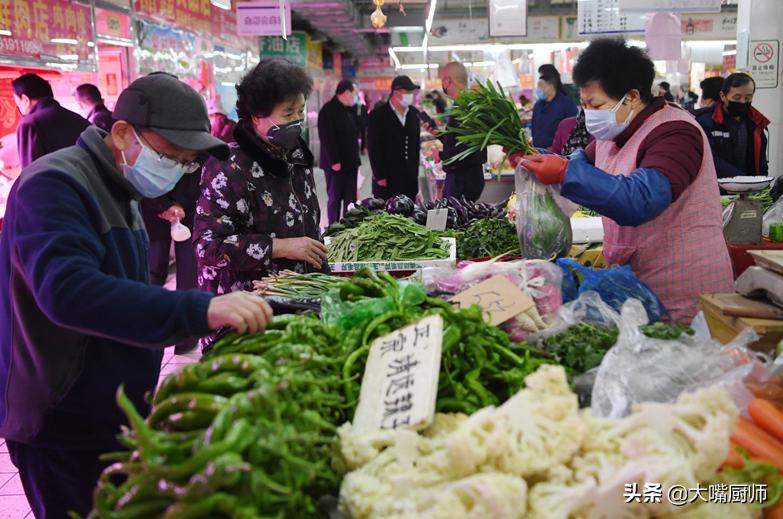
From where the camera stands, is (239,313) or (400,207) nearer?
(239,313)

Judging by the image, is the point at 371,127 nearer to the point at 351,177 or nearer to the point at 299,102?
the point at 351,177

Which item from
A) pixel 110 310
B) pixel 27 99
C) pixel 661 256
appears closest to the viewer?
pixel 110 310

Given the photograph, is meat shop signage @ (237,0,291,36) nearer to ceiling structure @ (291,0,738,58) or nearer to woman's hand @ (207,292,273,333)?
ceiling structure @ (291,0,738,58)

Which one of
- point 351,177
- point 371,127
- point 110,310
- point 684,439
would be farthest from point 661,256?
point 351,177

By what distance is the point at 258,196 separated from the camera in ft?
11.5

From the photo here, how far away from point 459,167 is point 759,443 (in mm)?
6852

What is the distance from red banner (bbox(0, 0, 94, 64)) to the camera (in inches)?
260

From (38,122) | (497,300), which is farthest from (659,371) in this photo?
(38,122)

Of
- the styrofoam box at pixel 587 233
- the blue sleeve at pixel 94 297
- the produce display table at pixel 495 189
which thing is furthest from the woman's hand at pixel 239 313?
the produce display table at pixel 495 189

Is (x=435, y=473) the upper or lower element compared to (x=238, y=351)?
lower

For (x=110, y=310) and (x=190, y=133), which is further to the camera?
(x=190, y=133)

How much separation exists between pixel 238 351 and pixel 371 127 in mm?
8275

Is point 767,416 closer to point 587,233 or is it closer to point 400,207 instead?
point 587,233

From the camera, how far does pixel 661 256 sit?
3.20m
